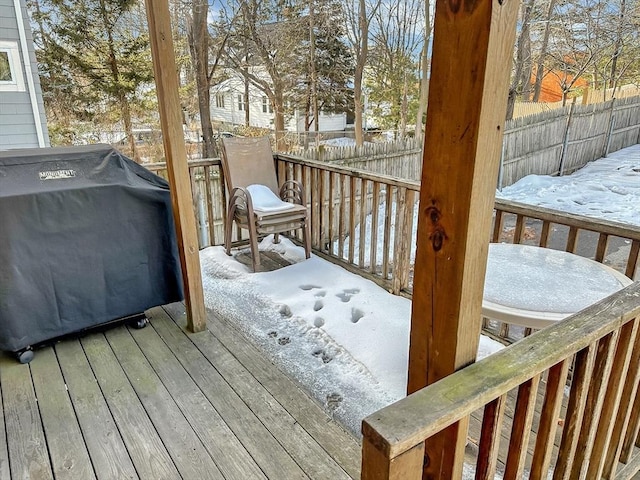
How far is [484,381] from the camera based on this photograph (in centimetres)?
95

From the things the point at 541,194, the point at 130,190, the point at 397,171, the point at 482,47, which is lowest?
the point at 541,194

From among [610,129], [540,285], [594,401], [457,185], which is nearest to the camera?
[457,185]

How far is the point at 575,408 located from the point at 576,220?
53.8 inches

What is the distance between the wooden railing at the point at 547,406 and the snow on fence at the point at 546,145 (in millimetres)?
4791

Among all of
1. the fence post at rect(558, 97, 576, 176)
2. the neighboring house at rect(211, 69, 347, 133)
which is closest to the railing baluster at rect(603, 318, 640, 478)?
the fence post at rect(558, 97, 576, 176)

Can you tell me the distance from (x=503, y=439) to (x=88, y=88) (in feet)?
32.2

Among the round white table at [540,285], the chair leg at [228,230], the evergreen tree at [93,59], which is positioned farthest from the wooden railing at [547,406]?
the evergreen tree at [93,59]

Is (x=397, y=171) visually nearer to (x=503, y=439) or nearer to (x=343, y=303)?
(x=343, y=303)

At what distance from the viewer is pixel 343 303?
10.5 ft

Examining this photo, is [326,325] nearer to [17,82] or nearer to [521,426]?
[521,426]

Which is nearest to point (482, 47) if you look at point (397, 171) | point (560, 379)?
point (560, 379)

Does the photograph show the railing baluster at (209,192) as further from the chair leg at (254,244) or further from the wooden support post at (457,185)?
the wooden support post at (457,185)

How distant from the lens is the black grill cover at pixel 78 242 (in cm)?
230

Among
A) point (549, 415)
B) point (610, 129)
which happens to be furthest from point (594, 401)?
point (610, 129)
